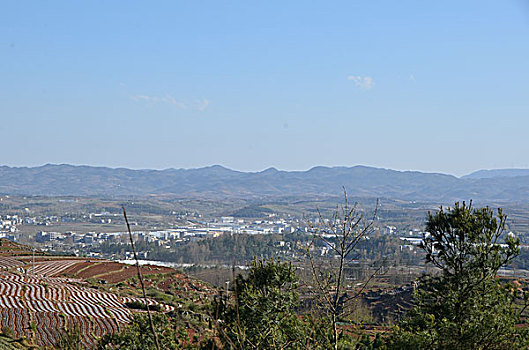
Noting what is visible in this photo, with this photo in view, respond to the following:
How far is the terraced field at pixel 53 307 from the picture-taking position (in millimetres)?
19375

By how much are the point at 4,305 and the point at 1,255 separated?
952 inches

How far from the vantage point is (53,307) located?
77.6ft

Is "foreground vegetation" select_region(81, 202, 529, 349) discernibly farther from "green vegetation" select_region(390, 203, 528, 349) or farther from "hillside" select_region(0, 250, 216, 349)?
"hillside" select_region(0, 250, 216, 349)

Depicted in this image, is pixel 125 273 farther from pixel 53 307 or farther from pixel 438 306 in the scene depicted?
pixel 438 306

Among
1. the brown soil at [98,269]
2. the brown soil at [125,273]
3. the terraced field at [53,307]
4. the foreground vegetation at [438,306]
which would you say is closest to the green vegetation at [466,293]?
the foreground vegetation at [438,306]

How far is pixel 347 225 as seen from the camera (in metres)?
5.82

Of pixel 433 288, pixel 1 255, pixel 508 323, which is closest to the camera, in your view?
pixel 508 323

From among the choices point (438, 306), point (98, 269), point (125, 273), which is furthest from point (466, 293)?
point (98, 269)

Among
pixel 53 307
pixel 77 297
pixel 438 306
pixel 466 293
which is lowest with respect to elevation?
pixel 77 297

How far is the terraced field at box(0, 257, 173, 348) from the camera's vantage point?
19375mm

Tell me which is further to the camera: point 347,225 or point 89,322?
point 89,322

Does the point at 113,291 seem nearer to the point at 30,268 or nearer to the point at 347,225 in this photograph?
the point at 30,268

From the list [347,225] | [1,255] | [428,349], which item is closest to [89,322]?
[428,349]

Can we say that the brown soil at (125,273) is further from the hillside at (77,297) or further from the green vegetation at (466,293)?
the green vegetation at (466,293)
